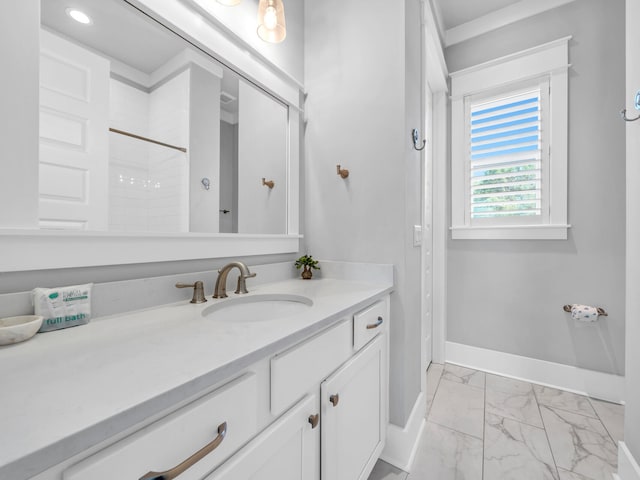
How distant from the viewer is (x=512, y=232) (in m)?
2.08

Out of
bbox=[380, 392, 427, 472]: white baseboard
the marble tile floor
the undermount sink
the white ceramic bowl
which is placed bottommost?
the marble tile floor

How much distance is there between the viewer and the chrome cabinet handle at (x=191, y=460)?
40 cm

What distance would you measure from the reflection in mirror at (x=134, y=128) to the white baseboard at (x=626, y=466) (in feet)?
6.06

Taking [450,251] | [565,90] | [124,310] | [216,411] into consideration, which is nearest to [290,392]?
[216,411]

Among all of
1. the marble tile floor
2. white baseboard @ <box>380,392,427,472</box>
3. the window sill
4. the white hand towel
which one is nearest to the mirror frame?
white baseboard @ <box>380,392,427,472</box>

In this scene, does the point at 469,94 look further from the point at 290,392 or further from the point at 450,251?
the point at 290,392

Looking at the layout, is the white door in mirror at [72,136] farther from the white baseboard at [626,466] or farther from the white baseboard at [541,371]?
the white baseboard at [541,371]

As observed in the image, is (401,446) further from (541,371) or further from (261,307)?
(541,371)

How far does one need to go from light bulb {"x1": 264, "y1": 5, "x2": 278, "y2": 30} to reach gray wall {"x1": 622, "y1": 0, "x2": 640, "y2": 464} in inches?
56.8

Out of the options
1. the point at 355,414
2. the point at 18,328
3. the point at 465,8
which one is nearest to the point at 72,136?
the point at 18,328

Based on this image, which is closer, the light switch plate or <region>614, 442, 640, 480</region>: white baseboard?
<region>614, 442, 640, 480</region>: white baseboard

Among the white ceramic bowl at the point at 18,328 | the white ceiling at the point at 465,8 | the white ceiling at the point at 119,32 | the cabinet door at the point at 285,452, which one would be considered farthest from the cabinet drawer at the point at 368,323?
the white ceiling at the point at 465,8

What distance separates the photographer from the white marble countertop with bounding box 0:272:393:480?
313 millimetres

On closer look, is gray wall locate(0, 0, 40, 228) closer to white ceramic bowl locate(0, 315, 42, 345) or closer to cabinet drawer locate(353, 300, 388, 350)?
white ceramic bowl locate(0, 315, 42, 345)
